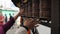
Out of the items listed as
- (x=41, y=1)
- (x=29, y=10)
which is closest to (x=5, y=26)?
(x=29, y=10)

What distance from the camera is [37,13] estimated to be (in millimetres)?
619

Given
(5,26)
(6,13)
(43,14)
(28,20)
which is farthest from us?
(6,13)

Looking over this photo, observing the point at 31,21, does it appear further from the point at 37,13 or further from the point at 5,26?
the point at 5,26

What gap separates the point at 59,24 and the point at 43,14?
0.35 feet

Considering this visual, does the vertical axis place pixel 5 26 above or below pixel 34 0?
below

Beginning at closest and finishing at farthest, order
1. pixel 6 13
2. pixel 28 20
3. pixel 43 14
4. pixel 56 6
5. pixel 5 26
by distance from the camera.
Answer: pixel 56 6 → pixel 43 14 → pixel 28 20 → pixel 5 26 → pixel 6 13

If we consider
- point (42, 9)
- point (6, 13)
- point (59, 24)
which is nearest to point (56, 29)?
point (59, 24)

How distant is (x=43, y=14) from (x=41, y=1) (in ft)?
0.16

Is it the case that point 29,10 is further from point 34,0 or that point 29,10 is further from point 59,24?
point 59,24

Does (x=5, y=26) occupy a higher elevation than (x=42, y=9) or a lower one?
lower

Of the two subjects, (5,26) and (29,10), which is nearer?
(29,10)

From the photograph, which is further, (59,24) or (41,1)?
(41,1)

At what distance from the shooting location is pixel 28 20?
2.20ft

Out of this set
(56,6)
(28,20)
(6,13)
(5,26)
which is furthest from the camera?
(6,13)
